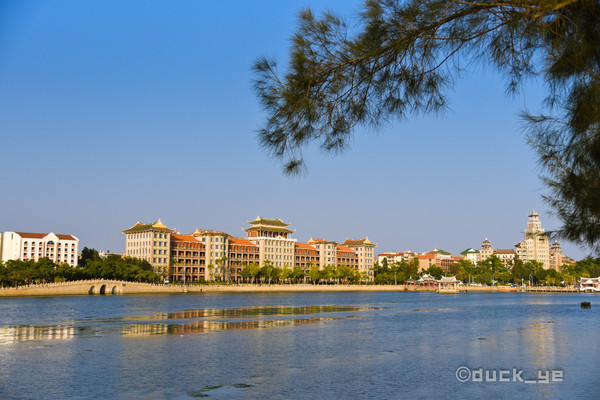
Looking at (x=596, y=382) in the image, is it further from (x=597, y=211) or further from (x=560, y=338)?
(x=560, y=338)

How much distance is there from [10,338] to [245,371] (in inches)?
606

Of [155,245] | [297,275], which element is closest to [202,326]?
[155,245]

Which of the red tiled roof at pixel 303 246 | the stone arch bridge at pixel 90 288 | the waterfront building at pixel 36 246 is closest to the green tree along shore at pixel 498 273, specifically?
the red tiled roof at pixel 303 246

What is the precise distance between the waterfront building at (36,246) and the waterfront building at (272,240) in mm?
40194

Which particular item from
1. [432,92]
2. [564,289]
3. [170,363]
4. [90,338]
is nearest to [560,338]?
[170,363]

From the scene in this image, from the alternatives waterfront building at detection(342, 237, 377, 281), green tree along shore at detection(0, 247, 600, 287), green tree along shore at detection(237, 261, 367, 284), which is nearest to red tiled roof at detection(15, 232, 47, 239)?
green tree along shore at detection(0, 247, 600, 287)

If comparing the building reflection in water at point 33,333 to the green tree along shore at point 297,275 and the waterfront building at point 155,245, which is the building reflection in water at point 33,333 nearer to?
the waterfront building at point 155,245

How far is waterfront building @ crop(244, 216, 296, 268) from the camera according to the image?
124812 millimetres

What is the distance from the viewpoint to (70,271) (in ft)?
291

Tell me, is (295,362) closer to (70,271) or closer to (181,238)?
(70,271)

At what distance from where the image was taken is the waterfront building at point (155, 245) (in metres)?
108

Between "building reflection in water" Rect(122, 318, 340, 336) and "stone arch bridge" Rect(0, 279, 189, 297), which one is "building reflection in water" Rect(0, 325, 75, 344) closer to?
"building reflection in water" Rect(122, 318, 340, 336)

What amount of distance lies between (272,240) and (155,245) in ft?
90.0

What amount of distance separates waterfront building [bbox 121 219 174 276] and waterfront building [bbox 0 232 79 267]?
1905 centimetres
